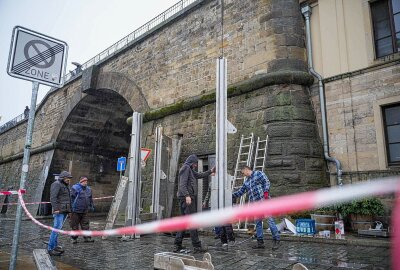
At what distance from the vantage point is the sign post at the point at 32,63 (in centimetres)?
351

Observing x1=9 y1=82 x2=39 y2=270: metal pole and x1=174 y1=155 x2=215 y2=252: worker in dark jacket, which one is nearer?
x1=9 y1=82 x2=39 y2=270: metal pole

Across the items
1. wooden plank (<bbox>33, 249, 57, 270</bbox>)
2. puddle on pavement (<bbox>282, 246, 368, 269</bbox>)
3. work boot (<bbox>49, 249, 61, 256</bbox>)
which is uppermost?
puddle on pavement (<bbox>282, 246, 368, 269</bbox>)

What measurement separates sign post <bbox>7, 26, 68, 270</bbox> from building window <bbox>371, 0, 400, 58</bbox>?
7.22 metres

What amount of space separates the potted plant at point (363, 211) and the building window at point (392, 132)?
1.20m

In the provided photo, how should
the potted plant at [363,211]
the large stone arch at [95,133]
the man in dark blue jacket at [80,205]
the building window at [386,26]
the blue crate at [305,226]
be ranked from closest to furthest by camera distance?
the potted plant at [363,211] → the blue crate at [305,226] → the building window at [386,26] → the man in dark blue jacket at [80,205] → the large stone arch at [95,133]

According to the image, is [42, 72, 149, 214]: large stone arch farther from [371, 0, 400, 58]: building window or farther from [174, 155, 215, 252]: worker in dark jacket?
[371, 0, 400, 58]: building window

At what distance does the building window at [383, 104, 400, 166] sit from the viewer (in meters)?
7.29

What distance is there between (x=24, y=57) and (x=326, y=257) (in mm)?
4773

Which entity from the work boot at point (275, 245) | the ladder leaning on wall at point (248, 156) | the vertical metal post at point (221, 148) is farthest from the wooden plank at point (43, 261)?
the ladder leaning on wall at point (248, 156)

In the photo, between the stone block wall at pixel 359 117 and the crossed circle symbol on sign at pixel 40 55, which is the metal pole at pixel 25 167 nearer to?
the crossed circle symbol on sign at pixel 40 55

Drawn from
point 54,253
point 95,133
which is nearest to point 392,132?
point 54,253

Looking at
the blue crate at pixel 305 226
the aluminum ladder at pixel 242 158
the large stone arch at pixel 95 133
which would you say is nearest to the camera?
the blue crate at pixel 305 226

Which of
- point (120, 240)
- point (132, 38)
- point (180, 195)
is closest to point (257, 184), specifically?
point (180, 195)

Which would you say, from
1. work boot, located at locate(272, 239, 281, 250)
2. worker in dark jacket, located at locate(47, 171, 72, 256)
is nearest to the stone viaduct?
work boot, located at locate(272, 239, 281, 250)
